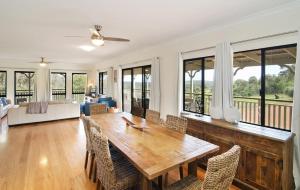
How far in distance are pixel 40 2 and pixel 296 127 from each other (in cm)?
367

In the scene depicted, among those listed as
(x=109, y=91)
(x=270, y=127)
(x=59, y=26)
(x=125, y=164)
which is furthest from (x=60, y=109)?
(x=270, y=127)

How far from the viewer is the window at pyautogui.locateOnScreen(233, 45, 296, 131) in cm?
264

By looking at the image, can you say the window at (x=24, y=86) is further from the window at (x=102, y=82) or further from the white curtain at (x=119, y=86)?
the white curtain at (x=119, y=86)

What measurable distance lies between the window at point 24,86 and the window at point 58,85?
87cm

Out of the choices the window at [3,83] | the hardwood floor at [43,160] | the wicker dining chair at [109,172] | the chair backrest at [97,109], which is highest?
the window at [3,83]

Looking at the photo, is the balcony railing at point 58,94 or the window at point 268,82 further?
the balcony railing at point 58,94

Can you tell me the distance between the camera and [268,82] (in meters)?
2.81

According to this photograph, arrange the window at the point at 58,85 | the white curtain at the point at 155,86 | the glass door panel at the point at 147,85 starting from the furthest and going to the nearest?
→ the window at the point at 58,85 → the glass door panel at the point at 147,85 → the white curtain at the point at 155,86

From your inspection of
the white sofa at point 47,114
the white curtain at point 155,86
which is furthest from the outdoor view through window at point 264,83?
the white sofa at point 47,114

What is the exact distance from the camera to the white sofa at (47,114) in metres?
5.73

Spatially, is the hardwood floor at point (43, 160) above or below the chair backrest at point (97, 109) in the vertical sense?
below

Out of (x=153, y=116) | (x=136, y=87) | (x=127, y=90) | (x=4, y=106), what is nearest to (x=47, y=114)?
(x=4, y=106)

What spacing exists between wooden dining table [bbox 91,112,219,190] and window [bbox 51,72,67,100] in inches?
310

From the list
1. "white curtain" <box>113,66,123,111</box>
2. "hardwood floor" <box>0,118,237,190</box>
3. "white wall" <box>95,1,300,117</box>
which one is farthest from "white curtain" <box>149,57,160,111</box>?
"white curtain" <box>113,66,123,111</box>
